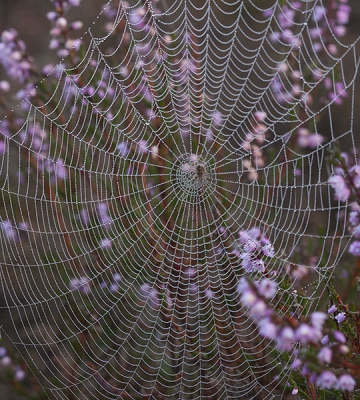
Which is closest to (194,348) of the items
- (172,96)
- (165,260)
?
(165,260)

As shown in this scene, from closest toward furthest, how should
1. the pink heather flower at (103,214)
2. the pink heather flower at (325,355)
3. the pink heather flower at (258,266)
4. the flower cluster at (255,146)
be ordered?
the pink heather flower at (325,355), the pink heather flower at (258,266), the flower cluster at (255,146), the pink heather flower at (103,214)

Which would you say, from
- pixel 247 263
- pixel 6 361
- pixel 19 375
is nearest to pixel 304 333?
pixel 247 263

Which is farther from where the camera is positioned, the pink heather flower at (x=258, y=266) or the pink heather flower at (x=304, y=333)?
the pink heather flower at (x=258, y=266)

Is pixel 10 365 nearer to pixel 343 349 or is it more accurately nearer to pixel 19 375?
pixel 19 375

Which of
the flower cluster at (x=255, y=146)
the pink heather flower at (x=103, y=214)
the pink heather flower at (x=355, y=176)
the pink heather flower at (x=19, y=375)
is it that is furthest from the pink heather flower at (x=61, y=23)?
the pink heather flower at (x=19, y=375)

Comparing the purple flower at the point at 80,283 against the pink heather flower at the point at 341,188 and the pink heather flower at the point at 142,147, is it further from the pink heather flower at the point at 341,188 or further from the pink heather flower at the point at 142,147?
the pink heather flower at the point at 341,188

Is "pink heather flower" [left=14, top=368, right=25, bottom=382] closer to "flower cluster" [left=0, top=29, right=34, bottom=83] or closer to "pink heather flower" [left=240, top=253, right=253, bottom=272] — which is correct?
"flower cluster" [left=0, top=29, right=34, bottom=83]

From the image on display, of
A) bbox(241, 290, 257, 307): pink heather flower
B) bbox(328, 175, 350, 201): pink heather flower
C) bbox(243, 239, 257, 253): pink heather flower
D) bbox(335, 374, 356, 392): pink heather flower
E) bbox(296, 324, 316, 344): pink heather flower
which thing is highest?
bbox(328, 175, 350, 201): pink heather flower

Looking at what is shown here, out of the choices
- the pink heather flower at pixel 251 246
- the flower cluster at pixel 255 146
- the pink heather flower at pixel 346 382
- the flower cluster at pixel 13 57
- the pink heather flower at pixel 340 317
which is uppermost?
the flower cluster at pixel 13 57

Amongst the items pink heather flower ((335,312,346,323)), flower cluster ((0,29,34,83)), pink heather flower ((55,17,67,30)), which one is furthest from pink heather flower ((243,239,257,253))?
flower cluster ((0,29,34,83))

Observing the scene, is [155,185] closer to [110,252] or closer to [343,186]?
[110,252]

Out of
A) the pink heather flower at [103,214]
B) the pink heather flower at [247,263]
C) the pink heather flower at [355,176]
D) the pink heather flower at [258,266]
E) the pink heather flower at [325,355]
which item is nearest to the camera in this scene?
the pink heather flower at [325,355]
